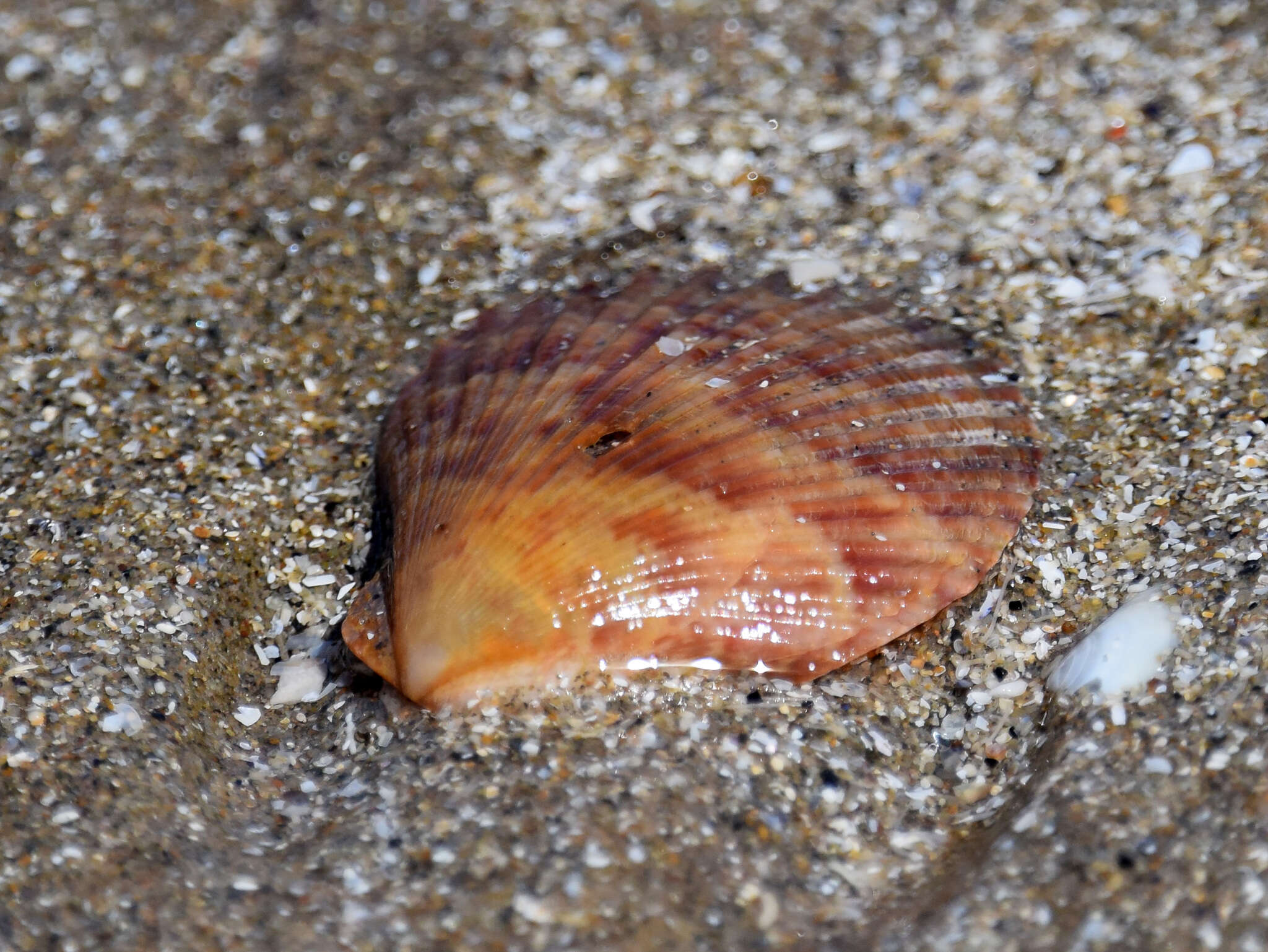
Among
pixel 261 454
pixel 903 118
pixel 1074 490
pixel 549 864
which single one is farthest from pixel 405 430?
pixel 903 118

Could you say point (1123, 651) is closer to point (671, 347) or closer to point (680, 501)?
point (680, 501)

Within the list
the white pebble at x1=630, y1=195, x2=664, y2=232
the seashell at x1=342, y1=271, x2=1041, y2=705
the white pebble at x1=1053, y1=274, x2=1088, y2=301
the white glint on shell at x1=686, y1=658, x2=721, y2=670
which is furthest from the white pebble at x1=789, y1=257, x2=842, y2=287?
the white glint on shell at x1=686, y1=658, x2=721, y2=670

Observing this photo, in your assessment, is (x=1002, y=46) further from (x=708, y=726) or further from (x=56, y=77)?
(x=56, y=77)

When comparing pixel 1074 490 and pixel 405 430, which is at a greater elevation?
pixel 1074 490

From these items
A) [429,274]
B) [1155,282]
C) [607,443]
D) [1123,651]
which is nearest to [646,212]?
[429,274]

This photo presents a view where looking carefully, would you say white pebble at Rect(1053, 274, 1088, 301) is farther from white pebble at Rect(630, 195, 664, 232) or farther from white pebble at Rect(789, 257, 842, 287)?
white pebble at Rect(630, 195, 664, 232)
